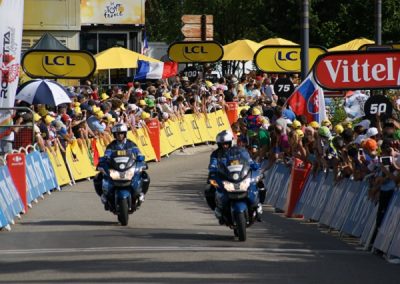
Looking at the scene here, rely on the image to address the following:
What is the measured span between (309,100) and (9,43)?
230 inches

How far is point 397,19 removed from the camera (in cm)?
6309

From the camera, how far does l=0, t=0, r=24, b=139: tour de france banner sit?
24250 mm

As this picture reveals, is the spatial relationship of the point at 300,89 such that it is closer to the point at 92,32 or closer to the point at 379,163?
the point at 379,163

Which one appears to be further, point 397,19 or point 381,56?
point 397,19

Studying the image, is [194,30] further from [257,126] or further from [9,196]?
[9,196]

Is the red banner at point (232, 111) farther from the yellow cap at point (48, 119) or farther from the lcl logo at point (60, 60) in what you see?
the yellow cap at point (48, 119)

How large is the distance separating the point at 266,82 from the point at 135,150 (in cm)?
2344

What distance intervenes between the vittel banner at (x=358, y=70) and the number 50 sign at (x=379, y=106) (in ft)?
2.58

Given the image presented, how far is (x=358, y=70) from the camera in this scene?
65.6ft

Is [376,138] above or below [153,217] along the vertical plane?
above

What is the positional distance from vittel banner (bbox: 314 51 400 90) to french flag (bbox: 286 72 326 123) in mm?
5129

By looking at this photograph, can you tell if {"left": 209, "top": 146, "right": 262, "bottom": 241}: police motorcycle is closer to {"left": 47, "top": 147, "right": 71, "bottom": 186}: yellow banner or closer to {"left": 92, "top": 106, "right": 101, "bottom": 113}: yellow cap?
{"left": 47, "top": 147, "right": 71, "bottom": 186}: yellow banner

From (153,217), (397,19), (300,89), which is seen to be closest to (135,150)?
(153,217)

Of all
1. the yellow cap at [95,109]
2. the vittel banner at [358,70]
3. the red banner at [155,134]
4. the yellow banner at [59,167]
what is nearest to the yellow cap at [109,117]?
the yellow cap at [95,109]
